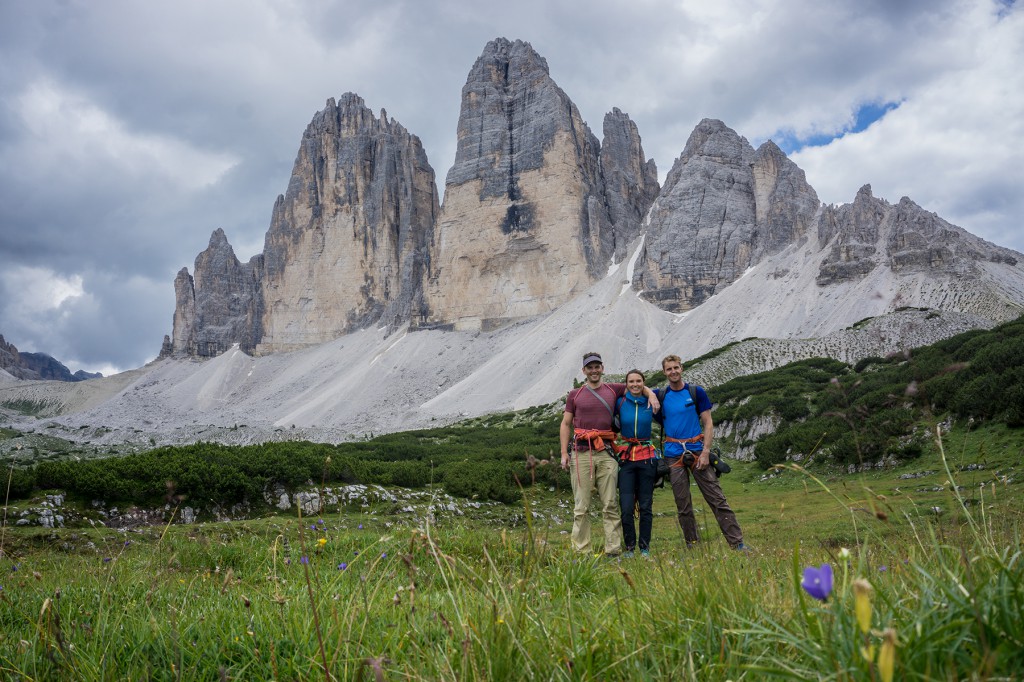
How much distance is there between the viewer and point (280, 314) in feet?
424

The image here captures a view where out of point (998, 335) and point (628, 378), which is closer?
point (628, 378)

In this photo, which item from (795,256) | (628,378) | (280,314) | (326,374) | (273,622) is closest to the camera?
(273,622)

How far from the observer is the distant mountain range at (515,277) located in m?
65.8

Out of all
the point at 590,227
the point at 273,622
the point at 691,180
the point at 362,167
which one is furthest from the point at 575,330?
the point at 273,622

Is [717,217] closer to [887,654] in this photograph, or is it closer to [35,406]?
[887,654]

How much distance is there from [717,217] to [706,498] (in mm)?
93495

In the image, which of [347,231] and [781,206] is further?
[347,231]

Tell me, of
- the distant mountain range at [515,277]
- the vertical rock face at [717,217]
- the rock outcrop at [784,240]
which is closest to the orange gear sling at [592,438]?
the distant mountain range at [515,277]

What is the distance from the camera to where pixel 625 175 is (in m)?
117

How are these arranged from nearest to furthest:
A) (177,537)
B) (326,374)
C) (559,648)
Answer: (559,648) < (177,537) < (326,374)

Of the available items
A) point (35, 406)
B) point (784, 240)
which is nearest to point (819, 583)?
point (784, 240)

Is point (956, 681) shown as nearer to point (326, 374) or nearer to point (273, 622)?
point (273, 622)

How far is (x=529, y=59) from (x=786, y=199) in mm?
57266

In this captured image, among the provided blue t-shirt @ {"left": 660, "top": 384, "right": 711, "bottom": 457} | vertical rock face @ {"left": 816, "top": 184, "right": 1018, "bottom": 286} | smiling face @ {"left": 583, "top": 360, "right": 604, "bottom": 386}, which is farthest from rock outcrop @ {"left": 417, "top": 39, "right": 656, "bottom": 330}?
smiling face @ {"left": 583, "top": 360, "right": 604, "bottom": 386}
